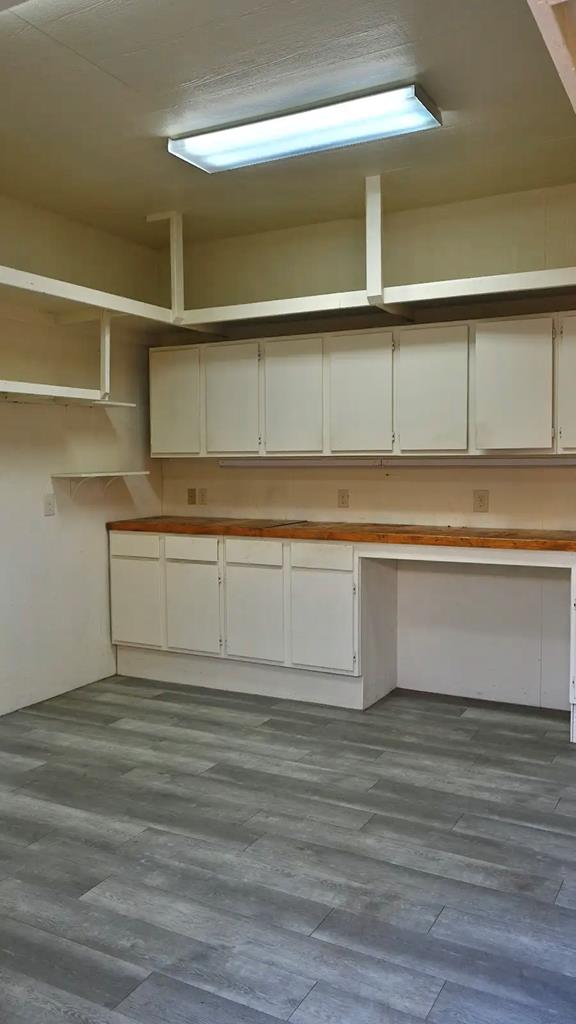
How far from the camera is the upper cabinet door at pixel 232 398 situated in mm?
4816

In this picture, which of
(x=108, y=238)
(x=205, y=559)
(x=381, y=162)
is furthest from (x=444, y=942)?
(x=108, y=238)

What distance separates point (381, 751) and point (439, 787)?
47 cm

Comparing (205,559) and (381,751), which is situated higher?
(205,559)

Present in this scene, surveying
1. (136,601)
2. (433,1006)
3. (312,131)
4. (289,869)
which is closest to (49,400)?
(136,601)

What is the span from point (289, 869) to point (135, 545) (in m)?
2.70

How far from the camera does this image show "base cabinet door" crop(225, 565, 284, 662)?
457 centimetres

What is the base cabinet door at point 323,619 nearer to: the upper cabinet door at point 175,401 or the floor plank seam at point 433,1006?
the upper cabinet door at point 175,401

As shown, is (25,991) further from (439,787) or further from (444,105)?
(444,105)

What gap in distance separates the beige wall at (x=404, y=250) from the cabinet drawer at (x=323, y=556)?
1588 millimetres

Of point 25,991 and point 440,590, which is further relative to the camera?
point 440,590

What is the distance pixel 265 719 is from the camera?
14.0 ft

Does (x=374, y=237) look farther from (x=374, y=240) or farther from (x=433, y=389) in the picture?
(x=433, y=389)

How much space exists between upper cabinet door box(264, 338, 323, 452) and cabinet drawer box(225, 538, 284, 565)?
584mm

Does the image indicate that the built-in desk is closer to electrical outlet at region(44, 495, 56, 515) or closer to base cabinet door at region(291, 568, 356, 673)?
base cabinet door at region(291, 568, 356, 673)
